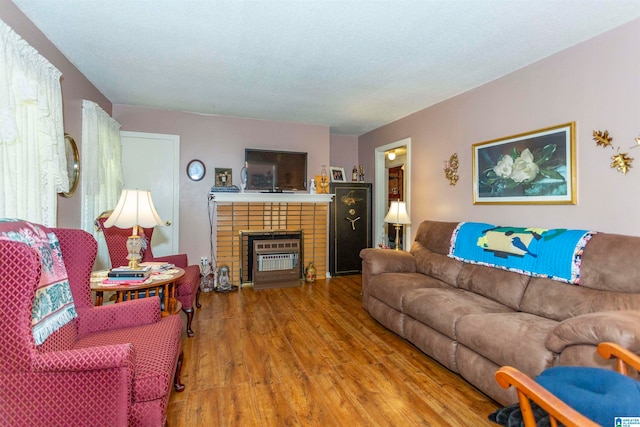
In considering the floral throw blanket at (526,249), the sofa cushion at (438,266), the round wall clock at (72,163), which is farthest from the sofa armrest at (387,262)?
the round wall clock at (72,163)

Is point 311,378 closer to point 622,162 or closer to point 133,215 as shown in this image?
point 133,215

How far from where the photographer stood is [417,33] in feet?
7.47

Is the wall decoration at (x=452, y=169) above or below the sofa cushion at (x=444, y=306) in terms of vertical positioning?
above

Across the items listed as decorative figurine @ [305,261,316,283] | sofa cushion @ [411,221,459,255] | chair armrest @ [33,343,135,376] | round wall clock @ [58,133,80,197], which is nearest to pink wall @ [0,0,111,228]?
round wall clock @ [58,133,80,197]

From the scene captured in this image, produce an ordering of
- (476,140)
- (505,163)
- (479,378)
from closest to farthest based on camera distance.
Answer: (479,378), (505,163), (476,140)

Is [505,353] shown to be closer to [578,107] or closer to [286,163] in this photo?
[578,107]

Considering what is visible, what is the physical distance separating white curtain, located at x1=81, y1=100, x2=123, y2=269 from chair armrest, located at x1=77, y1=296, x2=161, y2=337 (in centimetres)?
176

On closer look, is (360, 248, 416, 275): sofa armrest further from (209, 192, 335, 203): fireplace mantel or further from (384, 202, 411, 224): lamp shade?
(209, 192, 335, 203): fireplace mantel

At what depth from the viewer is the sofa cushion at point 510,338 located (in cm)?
167

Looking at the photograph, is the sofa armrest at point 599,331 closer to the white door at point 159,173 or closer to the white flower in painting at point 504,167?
the white flower in painting at point 504,167

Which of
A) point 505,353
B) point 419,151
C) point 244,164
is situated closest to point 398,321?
point 505,353

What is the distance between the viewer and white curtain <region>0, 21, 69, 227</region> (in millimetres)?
1823

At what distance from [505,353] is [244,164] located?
155 inches

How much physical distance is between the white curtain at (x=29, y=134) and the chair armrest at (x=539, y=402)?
2.70 m
